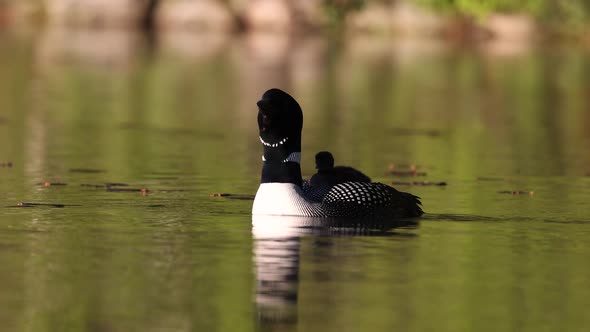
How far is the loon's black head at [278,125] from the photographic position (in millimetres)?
15906

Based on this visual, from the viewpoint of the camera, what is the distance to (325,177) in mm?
16906

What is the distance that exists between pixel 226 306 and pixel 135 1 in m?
91.1

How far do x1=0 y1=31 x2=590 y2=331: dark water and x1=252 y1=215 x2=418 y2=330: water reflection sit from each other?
0.03 meters

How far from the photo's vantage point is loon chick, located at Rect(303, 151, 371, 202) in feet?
53.7

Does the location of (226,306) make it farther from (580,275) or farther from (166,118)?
(166,118)

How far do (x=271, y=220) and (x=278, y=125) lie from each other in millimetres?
875

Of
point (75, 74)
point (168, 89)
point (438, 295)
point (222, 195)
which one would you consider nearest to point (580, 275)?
point (438, 295)

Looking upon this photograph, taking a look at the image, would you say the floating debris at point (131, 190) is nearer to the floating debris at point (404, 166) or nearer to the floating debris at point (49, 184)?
the floating debris at point (49, 184)

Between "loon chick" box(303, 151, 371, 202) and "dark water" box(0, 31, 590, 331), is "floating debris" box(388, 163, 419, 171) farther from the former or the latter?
"loon chick" box(303, 151, 371, 202)

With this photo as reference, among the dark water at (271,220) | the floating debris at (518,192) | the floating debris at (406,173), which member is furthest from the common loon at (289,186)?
the floating debris at (406,173)

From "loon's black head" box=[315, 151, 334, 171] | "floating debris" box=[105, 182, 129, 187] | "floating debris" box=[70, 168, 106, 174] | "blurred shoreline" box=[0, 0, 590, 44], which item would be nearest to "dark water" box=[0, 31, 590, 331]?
"floating debris" box=[70, 168, 106, 174]

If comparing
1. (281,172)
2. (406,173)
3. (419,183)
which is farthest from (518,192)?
(281,172)

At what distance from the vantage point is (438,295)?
1190cm

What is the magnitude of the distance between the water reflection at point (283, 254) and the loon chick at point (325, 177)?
540 millimetres
